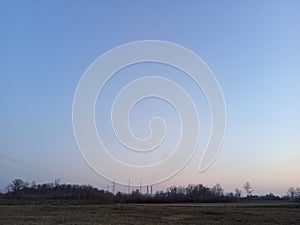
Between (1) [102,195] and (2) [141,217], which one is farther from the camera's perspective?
(1) [102,195]

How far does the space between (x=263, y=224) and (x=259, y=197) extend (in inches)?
5484

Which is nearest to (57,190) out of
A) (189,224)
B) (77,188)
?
(77,188)

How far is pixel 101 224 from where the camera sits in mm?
32031

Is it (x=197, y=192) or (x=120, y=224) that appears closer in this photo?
(x=120, y=224)

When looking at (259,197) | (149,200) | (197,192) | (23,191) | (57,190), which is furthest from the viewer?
(259,197)

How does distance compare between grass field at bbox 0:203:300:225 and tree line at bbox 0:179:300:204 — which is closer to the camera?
grass field at bbox 0:203:300:225

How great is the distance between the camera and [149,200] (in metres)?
107

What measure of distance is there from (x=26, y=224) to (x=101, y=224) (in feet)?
17.1

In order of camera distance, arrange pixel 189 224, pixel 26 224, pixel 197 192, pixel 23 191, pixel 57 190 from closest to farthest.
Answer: pixel 26 224
pixel 189 224
pixel 23 191
pixel 57 190
pixel 197 192

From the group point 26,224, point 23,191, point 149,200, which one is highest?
point 23,191

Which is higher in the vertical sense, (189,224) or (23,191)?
(23,191)

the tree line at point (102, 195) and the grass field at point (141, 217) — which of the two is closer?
the grass field at point (141, 217)

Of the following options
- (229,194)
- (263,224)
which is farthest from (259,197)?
(263,224)

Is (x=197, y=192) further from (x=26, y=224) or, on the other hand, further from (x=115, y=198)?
(x=26, y=224)
